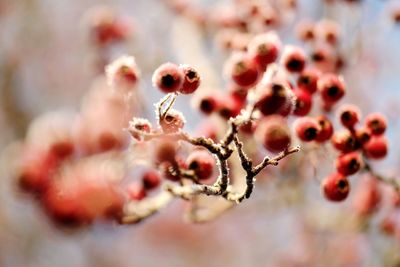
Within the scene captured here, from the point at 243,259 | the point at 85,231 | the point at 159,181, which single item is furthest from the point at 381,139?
the point at 243,259

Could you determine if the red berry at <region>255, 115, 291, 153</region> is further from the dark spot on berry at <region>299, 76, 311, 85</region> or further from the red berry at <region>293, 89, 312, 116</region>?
the dark spot on berry at <region>299, 76, 311, 85</region>

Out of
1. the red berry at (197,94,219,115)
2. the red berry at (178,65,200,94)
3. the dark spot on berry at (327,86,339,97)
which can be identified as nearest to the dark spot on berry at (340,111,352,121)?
the dark spot on berry at (327,86,339,97)

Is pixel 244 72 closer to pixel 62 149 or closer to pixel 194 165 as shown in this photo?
pixel 194 165

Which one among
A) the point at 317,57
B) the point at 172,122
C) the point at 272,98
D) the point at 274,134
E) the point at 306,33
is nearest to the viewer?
the point at 272,98

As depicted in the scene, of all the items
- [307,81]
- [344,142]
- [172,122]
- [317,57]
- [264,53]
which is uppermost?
[317,57]

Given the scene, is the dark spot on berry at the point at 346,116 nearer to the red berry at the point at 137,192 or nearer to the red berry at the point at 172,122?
the red berry at the point at 172,122

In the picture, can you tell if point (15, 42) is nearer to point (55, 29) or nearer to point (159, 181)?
point (55, 29)

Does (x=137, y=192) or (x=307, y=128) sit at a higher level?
(x=307, y=128)

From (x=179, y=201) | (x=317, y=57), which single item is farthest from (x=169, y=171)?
(x=179, y=201)
